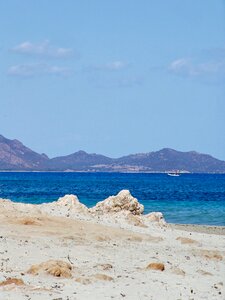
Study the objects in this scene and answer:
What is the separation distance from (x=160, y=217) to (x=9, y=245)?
15025 mm

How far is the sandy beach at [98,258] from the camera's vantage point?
13.8 metres

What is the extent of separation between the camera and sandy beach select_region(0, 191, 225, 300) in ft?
45.1

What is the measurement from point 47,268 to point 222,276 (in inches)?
186

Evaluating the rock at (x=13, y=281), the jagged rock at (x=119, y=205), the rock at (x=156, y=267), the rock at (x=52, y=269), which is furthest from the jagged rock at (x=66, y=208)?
the rock at (x=13, y=281)

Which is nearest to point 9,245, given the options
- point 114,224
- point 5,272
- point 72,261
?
point 72,261

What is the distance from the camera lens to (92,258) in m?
18.1

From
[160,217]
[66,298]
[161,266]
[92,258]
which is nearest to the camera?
[66,298]

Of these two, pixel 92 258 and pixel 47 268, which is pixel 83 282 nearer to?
pixel 47 268

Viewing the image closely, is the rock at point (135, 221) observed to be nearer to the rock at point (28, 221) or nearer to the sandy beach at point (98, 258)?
the sandy beach at point (98, 258)

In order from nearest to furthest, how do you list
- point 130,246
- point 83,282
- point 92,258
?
point 83,282 → point 92,258 → point 130,246

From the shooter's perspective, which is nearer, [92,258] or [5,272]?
[5,272]

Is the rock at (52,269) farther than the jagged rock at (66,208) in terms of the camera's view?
No

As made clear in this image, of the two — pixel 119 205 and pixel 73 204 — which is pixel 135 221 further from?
pixel 119 205

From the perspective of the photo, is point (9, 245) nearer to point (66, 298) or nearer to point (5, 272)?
point (5, 272)
